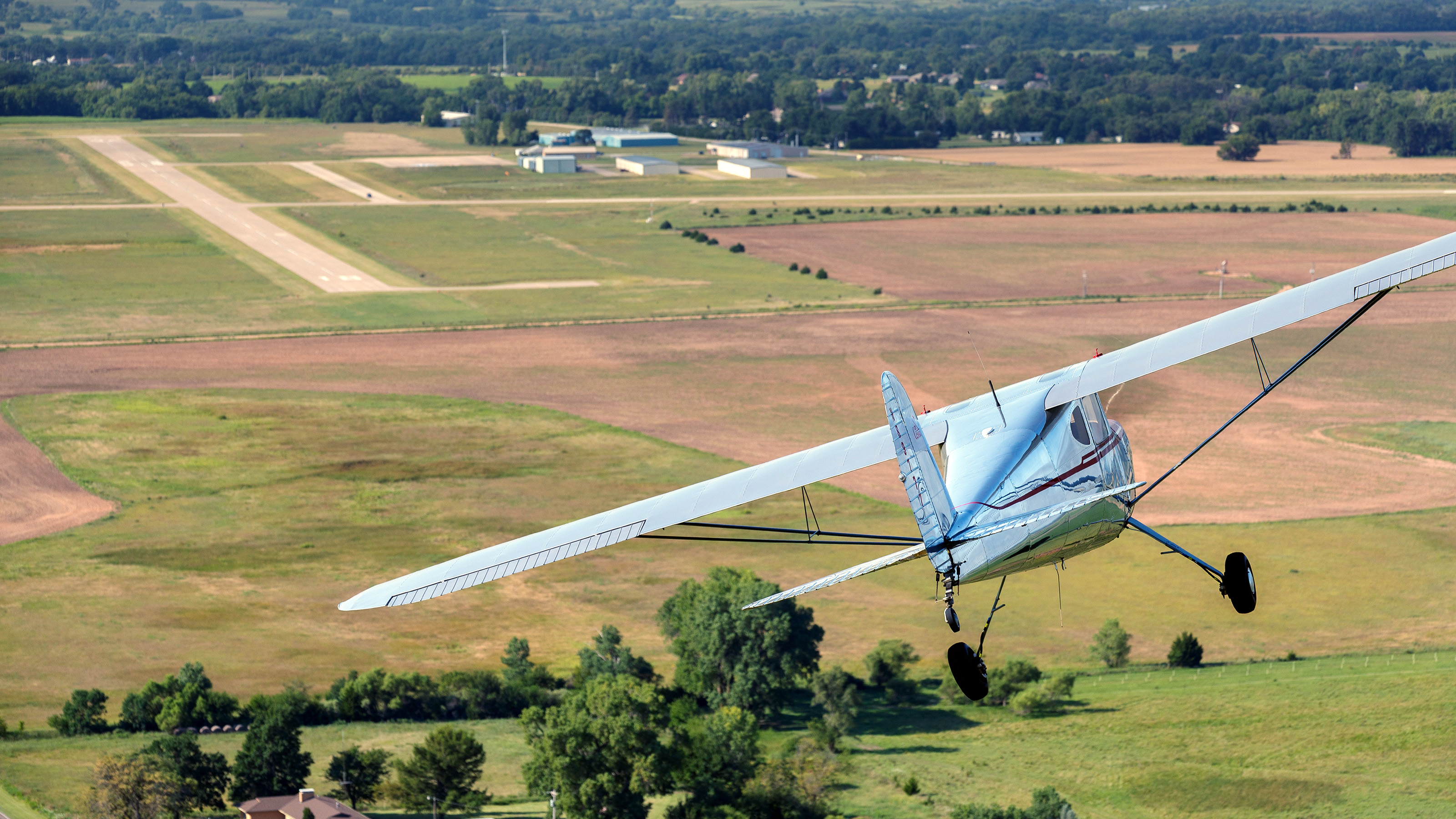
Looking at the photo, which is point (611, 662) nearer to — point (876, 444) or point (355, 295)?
point (876, 444)

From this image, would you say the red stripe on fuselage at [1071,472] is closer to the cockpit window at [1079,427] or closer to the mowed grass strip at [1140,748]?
the cockpit window at [1079,427]

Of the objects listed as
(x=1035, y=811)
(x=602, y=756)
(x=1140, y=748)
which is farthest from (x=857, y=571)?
(x=1140, y=748)

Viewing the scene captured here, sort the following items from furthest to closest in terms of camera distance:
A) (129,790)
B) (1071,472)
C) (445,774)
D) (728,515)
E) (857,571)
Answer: (728,515)
(445,774)
(129,790)
(1071,472)
(857,571)

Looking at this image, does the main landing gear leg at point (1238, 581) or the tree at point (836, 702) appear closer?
the main landing gear leg at point (1238, 581)

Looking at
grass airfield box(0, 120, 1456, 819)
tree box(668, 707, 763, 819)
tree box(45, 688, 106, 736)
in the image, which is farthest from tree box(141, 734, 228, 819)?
tree box(668, 707, 763, 819)

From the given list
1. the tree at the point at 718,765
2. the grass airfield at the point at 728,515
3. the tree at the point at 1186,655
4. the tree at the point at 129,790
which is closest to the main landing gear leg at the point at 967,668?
the grass airfield at the point at 728,515

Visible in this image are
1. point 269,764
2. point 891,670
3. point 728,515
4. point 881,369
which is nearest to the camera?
point 269,764

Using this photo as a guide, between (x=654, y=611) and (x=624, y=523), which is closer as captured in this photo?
(x=624, y=523)

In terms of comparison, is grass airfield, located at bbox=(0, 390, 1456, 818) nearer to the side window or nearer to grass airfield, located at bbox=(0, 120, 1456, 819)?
grass airfield, located at bbox=(0, 120, 1456, 819)
